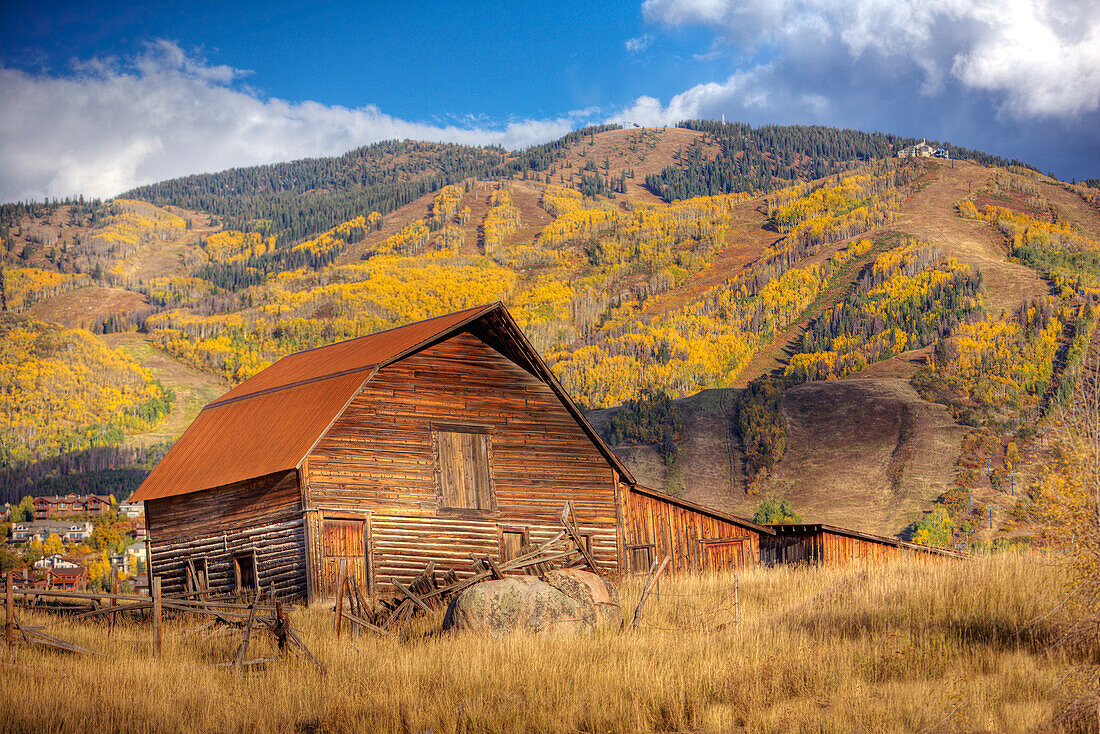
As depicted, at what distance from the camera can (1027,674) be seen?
12.5m

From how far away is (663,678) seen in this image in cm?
1371

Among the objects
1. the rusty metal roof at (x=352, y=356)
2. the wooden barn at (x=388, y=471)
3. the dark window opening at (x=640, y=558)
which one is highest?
the rusty metal roof at (x=352, y=356)

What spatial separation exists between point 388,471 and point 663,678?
12895 millimetres

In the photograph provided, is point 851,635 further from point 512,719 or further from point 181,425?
point 181,425

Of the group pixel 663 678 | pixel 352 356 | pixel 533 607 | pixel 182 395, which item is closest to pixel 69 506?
pixel 182 395

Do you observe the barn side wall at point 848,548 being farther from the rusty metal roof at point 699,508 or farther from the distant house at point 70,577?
the distant house at point 70,577

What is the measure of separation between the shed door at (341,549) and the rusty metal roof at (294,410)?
1.91 m

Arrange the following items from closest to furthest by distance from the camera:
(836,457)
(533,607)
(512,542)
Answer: (533,607), (512,542), (836,457)

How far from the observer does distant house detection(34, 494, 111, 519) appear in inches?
5487

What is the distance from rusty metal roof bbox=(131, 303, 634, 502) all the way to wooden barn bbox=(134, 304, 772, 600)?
0.06 meters

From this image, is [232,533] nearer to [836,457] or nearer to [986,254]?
[836,457]

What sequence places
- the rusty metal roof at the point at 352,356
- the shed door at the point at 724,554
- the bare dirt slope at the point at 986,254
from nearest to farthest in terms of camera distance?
1. the rusty metal roof at the point at 352,356
2. the shed door at the point at 724,554
3. the bare dirt slope at the point at 986,254

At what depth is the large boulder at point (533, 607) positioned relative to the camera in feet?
58.9

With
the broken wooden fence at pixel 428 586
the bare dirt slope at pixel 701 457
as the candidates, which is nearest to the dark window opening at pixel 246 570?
the broken wooden fence at pixel 428 586
